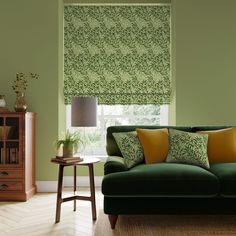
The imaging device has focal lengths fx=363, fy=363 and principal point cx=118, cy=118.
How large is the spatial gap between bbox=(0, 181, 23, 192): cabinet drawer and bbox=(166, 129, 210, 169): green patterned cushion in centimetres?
194

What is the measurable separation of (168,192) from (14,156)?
2.21 m

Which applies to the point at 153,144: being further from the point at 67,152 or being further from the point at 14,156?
the point at 14,156

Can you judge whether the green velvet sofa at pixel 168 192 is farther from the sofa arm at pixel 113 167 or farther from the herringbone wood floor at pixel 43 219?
the herringbone wood floor at pixel 43 219

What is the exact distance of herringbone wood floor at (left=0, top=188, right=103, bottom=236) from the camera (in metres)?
3.32

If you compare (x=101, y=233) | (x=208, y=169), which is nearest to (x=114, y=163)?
(x=101, y=233)

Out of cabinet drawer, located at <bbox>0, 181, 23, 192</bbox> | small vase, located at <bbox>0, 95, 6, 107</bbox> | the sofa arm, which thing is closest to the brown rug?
the sofa arm

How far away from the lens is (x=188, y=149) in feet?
12.6

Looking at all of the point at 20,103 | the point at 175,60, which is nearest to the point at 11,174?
the point at 20,103

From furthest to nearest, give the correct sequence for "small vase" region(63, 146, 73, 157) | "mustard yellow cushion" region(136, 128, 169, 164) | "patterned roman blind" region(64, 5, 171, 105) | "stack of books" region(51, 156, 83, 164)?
"patterned roman blind" region(64, 5, 171, 105)
"mustard yellow cushion" region(136, 128, 169, 164)
"small vase" region(63, 146, 73, 157)
"stack of books" region(51, 156, 83, 164)

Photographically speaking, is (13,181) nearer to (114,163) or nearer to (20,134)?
(20,134)

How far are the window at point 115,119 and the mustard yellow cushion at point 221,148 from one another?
1.60 meters

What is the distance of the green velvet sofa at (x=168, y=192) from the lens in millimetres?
3297

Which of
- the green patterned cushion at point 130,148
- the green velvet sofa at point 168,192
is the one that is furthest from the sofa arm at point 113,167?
the green patterned cushion at point 130,148

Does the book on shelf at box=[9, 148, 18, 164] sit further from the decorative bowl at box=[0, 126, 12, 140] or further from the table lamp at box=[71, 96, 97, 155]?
the table lamp at box=[71, 96, 97, 155]
